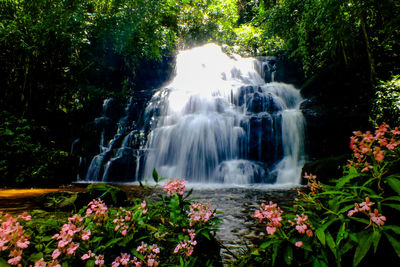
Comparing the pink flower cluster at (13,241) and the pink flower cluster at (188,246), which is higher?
the pink flower cluster at (13,241)

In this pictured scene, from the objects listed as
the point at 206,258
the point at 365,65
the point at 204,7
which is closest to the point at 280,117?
the point at 365,65

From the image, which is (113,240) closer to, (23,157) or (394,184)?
(394,184)

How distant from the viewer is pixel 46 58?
1101 centimetres

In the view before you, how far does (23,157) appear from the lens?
8.37m

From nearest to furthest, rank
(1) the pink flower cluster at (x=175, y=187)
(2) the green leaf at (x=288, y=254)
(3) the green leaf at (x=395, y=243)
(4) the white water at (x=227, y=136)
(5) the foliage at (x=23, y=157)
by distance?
(3) the green leaf at (x=395, y=243), (2) the green leaf at (x=288, y=254), (1) the pink flower cluster at (x=175, y=187), (5) the foliage at (x=23, y=157), (4) the white water at (x=227, y=136)

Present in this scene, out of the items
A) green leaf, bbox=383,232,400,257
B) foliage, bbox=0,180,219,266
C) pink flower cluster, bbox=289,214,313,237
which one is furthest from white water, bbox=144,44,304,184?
green leaf, bbox=383,232,400,257

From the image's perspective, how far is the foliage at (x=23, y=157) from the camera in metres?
7.64

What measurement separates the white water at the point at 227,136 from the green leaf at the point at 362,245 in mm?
8047

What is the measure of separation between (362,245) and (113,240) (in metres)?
1.44

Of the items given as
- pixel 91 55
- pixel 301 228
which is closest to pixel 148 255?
pixel 301 228

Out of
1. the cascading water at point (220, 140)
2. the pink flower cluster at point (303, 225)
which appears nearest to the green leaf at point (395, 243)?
the pink flower cluster at point (303, 225)

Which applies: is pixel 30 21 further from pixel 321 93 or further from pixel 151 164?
pixel 321 93

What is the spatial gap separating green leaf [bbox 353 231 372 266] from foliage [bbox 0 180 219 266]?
0.88 m

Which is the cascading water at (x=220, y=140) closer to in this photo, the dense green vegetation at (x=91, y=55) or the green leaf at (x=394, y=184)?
the dense green vegetation at (x=91, y=55)
